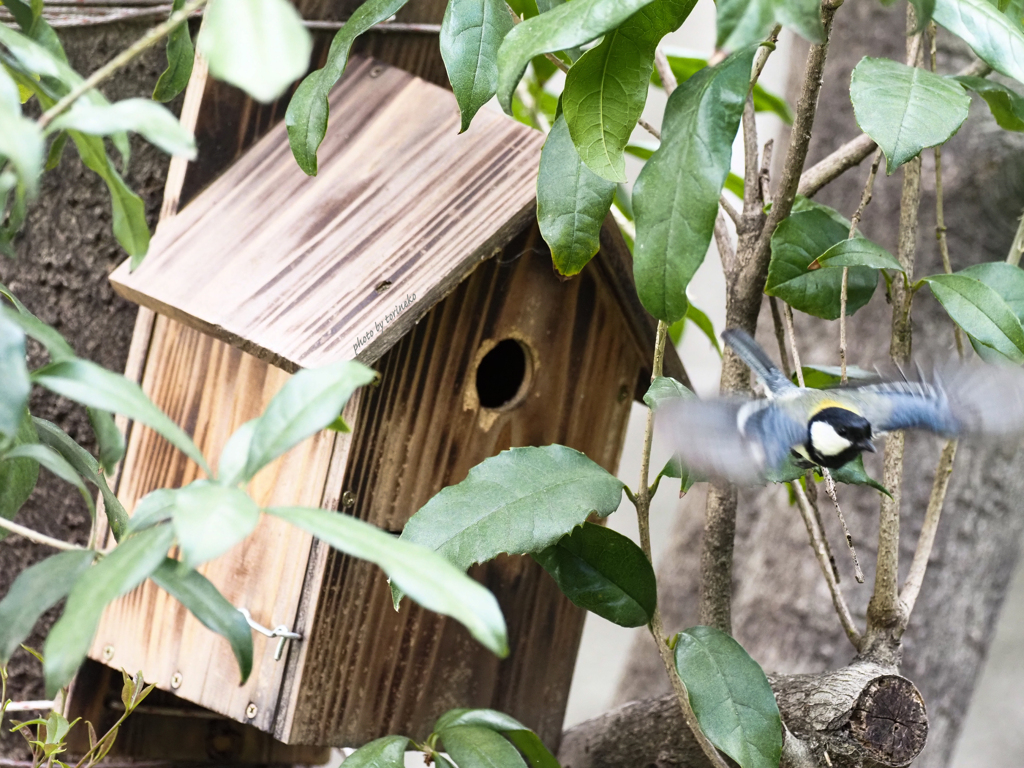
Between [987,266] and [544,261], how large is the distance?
1.43 ft

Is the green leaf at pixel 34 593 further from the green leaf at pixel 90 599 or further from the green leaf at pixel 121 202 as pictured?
the green leaf at pixel 121 202

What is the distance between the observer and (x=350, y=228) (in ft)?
3.58

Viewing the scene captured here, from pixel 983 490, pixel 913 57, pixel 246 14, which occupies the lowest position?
pixel 246 14

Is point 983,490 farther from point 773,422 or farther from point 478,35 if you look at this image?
point 478,35

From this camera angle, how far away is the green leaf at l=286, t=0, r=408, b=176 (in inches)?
34.5

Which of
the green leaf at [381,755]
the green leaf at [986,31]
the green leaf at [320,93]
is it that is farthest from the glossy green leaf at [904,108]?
the green leaf at [381,755]

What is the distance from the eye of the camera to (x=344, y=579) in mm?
1060

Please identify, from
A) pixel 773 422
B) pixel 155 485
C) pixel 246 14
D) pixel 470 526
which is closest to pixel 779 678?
pixel 773 422

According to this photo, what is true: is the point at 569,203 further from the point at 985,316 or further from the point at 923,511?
the point at 923,511

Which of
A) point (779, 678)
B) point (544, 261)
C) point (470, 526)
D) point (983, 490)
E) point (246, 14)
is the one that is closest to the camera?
point (246, 14)

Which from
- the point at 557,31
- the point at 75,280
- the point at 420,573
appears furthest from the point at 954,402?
the point at 75,280

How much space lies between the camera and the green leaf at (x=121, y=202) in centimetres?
65

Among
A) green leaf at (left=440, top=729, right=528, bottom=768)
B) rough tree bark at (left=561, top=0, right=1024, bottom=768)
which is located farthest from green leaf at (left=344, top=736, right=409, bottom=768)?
rough tree bark at (left=561, top=0, right=1024, bottom=768)

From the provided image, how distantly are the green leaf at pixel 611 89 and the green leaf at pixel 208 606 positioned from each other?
1.37ft
